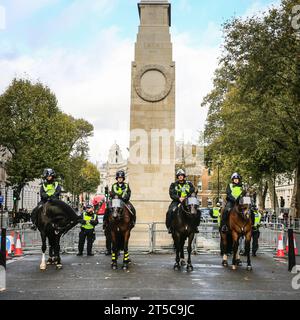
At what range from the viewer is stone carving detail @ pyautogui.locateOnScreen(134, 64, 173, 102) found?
2442 centimetres

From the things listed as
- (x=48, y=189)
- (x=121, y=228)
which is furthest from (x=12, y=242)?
(x=121, y=228)

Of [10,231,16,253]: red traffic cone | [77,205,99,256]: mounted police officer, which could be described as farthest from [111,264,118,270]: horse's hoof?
[10,231,16,253]: red traffic cone

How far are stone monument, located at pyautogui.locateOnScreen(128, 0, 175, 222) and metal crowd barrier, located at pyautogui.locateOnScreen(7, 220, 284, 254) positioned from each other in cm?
170

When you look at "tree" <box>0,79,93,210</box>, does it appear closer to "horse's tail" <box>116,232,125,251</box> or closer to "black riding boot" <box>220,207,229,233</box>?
"horse's tail" <box>116,232,125,251</box>

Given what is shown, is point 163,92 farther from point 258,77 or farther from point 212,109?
point 212,109

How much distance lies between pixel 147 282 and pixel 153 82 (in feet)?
43.8

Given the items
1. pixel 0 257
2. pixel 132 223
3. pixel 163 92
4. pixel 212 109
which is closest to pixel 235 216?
pixel 132 223

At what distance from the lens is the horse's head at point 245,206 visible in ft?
48.7

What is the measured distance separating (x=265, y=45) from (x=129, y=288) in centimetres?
2232

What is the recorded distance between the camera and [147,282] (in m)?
12.6

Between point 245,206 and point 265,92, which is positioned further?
point 265,92

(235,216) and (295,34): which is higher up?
(295,34)

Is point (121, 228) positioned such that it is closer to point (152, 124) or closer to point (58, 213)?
point (58, 213)

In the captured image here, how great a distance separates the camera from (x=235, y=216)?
15367 millimetres
